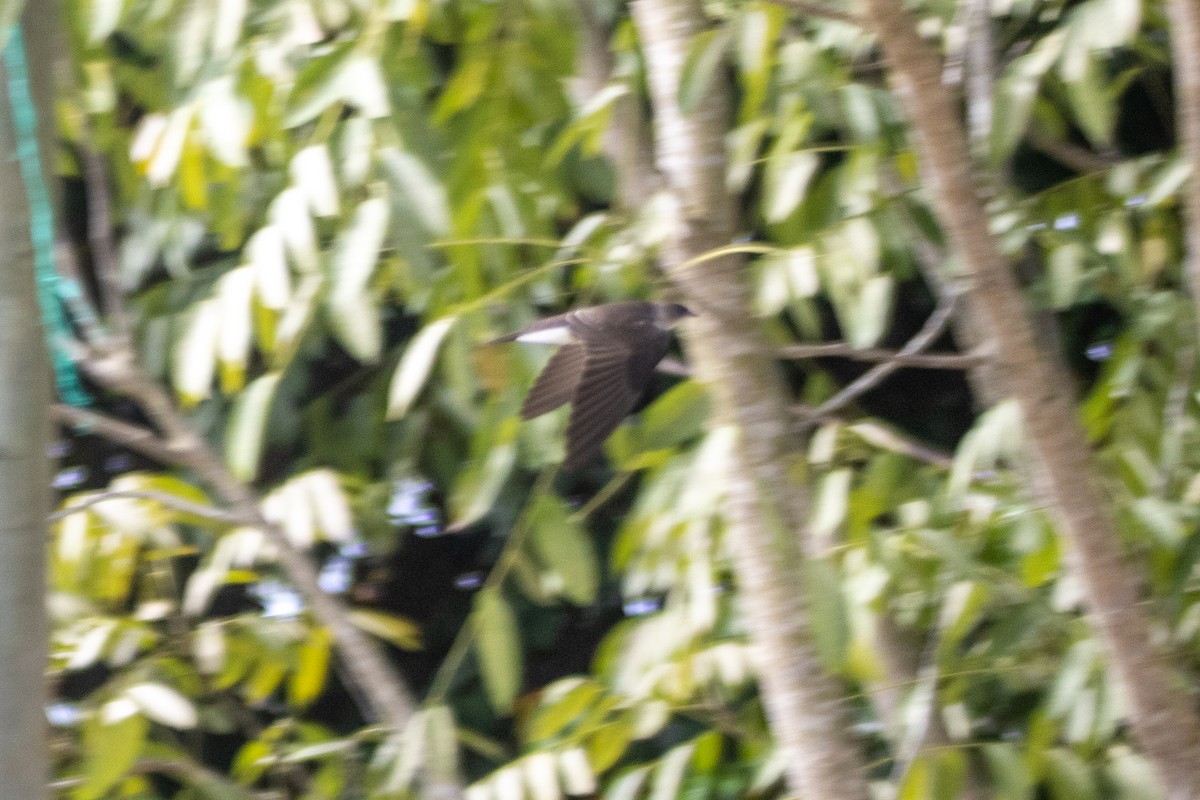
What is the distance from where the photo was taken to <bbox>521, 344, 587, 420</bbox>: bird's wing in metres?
0.89

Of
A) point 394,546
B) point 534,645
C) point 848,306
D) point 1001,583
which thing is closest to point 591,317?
point 848,306

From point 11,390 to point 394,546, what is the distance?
924mm

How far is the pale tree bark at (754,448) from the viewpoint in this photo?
87 cm

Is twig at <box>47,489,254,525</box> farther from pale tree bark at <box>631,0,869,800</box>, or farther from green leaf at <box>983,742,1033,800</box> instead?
green leaf at <box>983,742,1033,800</box>

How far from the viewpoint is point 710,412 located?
2.87 ft

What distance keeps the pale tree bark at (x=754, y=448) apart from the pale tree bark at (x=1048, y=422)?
0.14m

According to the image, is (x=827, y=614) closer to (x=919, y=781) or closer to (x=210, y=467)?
(x=919, y=781)

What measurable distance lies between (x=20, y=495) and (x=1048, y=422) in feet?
2.01

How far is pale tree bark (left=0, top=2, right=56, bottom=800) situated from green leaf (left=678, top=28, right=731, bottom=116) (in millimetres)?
413

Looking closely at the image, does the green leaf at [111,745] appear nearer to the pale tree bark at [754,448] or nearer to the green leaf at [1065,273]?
the pale tree bark at [754,448]

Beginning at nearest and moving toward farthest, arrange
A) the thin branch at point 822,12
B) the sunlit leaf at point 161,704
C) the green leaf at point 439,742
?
the thin branch at point 822,12
the green leaf at point 439,742
the sunlit leaf at point 161,704

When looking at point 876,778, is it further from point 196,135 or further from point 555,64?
point 196,135

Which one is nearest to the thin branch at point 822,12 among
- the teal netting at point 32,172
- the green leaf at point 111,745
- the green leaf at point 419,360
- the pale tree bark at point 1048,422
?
the pale tree bark at point 1048,422

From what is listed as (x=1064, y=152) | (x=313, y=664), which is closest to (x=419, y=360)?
(x=313, y=664)
